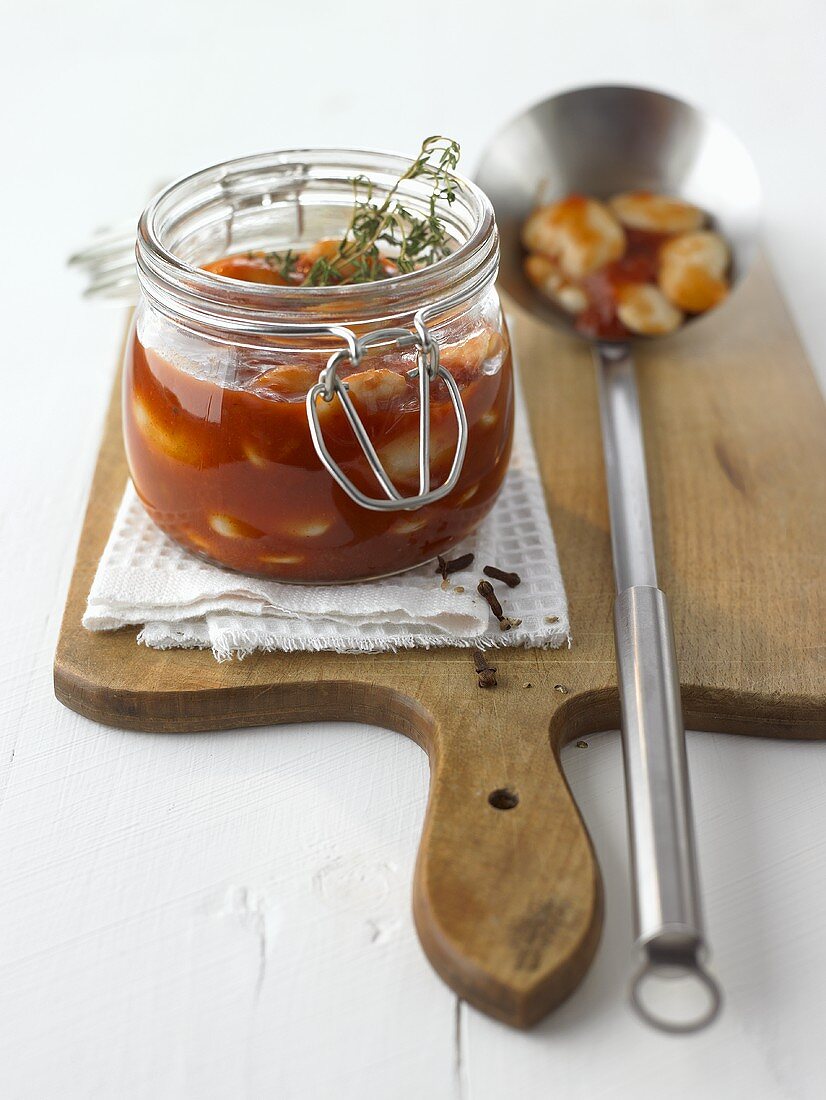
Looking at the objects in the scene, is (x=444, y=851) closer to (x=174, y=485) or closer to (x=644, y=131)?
(x=174, y=485)

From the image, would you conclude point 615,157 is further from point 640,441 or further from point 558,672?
point 558,672

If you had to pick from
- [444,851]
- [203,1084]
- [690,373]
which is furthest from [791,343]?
[203,1084]

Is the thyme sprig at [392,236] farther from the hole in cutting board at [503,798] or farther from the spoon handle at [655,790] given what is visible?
the hole in cutting board at [503,798]

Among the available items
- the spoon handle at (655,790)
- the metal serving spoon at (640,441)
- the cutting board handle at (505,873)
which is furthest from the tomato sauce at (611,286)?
the cutting board handle at (505,873)

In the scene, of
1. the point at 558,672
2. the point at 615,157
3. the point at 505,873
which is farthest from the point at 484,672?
the point at 615,157

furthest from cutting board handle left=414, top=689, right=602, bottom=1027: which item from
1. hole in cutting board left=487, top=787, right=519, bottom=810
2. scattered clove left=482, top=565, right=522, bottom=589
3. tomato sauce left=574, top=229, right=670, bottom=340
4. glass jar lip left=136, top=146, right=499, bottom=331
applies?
tomato sauce left=574, top=229, right=670, bottom=340

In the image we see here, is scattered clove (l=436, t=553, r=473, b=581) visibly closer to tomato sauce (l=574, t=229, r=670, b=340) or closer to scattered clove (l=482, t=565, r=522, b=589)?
scattered clove (l=482, t=565, r=522, b=589)

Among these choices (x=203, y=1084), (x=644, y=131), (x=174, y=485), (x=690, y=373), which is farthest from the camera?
(x=644, y=131)
